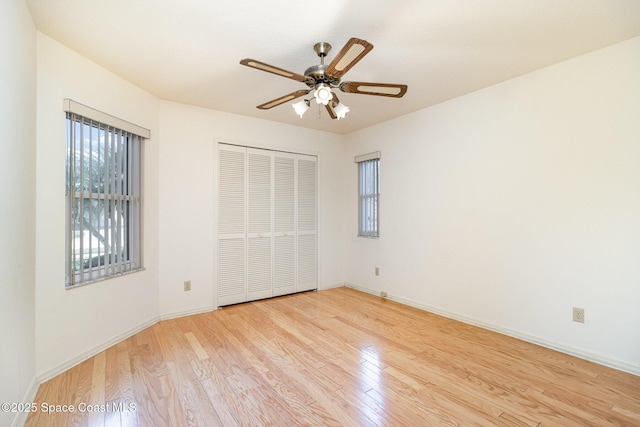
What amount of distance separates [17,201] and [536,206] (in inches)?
155

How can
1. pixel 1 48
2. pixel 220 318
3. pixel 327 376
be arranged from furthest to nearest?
1. pixel 220 318
2. pixel 327 376
3. pixel 1 48

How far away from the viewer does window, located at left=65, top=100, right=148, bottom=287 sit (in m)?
2.31

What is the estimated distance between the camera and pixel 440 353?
2455 mm

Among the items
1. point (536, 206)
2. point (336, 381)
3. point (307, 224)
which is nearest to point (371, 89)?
point (536, 206)

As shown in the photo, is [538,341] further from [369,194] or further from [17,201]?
[17,201]

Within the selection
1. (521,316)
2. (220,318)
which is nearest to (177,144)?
(220,318)

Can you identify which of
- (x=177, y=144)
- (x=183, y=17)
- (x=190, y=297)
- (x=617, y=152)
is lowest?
(x=190, y=297)

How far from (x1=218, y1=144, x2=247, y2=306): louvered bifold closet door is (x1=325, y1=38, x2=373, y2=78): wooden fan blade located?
7.39 ft

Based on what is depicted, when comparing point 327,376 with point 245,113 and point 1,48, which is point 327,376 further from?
point 245,113

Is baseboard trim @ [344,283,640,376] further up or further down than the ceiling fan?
further down

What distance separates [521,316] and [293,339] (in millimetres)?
2216

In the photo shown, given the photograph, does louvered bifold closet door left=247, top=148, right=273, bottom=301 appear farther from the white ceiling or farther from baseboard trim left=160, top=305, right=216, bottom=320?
the white ceiling

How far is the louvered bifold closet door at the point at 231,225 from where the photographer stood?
3676 millimetres

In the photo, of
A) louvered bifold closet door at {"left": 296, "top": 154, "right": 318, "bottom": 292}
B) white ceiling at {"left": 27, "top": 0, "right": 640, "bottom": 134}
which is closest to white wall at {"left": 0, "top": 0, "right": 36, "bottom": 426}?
white ceiling at {"left": 27, "top": 0, "right": 640, "bottom": 134}
